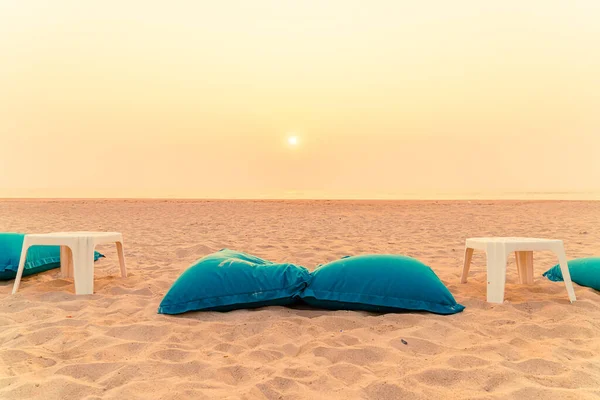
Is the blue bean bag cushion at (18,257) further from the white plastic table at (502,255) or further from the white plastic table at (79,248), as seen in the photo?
the white plastic table at (502,255)

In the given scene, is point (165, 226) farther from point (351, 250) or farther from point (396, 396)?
point (396, 396)

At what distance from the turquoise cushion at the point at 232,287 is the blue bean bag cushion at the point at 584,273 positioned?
2.43m

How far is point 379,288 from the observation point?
345 cm

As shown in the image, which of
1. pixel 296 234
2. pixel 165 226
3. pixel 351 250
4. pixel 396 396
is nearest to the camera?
pixel 396 396

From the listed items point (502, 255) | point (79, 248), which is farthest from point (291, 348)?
point (79, 248)

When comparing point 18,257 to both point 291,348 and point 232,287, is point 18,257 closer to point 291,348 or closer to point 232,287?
point 232,287

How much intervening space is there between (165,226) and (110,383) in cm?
843

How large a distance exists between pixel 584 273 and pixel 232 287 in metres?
3.05

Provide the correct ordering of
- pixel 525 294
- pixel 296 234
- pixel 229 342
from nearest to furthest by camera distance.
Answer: pixel 229 342
pixel 525 294
pixel 296 234

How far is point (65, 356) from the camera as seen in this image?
2662mm

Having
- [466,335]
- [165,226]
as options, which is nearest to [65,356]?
[466,335]

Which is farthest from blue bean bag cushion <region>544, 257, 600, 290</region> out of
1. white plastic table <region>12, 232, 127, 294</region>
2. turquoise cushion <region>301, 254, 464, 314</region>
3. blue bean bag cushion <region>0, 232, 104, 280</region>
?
blue bean bag cushion <region>0, 232, 104, 280</region>

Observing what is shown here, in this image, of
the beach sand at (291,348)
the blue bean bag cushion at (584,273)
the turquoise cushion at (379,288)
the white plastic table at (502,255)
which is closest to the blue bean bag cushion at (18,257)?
the beach sand at (291,348)

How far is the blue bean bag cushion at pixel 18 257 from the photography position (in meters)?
4.48
